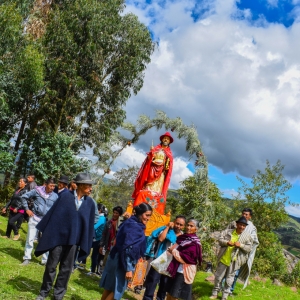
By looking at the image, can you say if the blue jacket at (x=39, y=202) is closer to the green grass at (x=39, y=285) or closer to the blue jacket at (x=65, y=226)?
the green grass at (x=39, y=285)

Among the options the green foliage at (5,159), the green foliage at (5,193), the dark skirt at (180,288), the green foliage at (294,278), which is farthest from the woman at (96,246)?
the green foliage at (5,193)

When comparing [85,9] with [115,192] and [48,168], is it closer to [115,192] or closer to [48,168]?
[48,168]

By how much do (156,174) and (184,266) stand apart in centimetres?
571

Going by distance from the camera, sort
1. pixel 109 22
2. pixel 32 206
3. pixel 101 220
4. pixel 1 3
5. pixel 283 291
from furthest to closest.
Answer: pixel 109 22, pixel 1 3, pixel 283 291, pixel 101 220, pixel 32 206

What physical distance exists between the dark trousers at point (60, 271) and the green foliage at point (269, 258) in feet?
30.7

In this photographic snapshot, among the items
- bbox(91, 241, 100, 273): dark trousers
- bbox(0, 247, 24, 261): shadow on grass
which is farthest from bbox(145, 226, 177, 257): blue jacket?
bbox(0, 247, 24, 261): shadow on grass

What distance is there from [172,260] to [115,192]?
2785cm

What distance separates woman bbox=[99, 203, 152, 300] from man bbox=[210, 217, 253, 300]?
3.61 m

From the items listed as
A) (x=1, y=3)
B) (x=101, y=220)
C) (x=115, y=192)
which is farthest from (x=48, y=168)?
(x=115, y=192)

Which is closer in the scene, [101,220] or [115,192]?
[101,220]

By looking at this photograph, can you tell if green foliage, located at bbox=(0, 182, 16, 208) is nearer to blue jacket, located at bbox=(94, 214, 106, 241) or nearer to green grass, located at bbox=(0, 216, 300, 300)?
green grass, located at bbox=(0, 216, 300, 300)

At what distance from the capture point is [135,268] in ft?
15.7

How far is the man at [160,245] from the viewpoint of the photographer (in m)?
5.82

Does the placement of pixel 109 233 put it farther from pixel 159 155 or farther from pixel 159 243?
pixel 159 155
